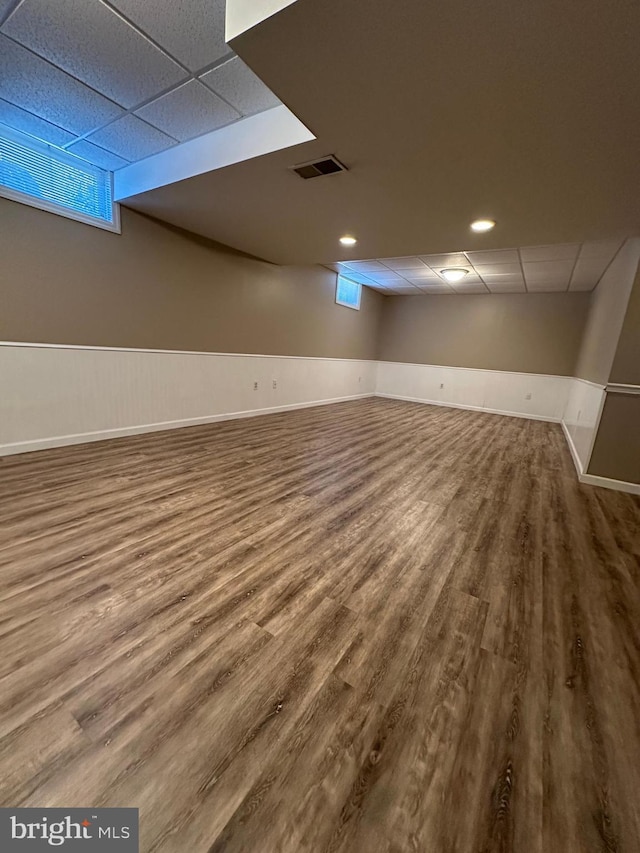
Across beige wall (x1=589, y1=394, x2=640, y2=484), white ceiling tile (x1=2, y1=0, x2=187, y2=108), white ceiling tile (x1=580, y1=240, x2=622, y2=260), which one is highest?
white ceiling tile (x1=580, y1=240, x2=622, y2=260)

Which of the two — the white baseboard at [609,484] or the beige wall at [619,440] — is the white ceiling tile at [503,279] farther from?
the white baseboard at [609,484]

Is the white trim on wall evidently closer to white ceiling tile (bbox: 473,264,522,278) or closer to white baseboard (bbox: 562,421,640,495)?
white baseboard (bbox: 562,421,640,495)

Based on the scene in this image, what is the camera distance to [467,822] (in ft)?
2.75

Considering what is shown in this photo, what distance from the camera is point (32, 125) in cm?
255

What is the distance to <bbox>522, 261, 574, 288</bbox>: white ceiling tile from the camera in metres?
5.04

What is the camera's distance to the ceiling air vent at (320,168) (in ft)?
7.23

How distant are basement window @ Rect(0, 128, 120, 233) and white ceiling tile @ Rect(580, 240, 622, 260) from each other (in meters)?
5.31

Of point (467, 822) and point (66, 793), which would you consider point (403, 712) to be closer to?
point (467, 822)

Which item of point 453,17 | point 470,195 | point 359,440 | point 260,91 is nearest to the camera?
point 453,17

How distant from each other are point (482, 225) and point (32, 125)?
370cm

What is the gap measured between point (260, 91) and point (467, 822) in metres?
3.30

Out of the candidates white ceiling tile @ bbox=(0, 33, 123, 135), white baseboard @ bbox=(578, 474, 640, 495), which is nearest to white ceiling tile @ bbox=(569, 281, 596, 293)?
white baseboard @ bbox=(578, 474, 640, 495)

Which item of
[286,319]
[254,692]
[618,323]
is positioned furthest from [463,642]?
[286,319]

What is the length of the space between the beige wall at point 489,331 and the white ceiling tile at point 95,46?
23.2ft
